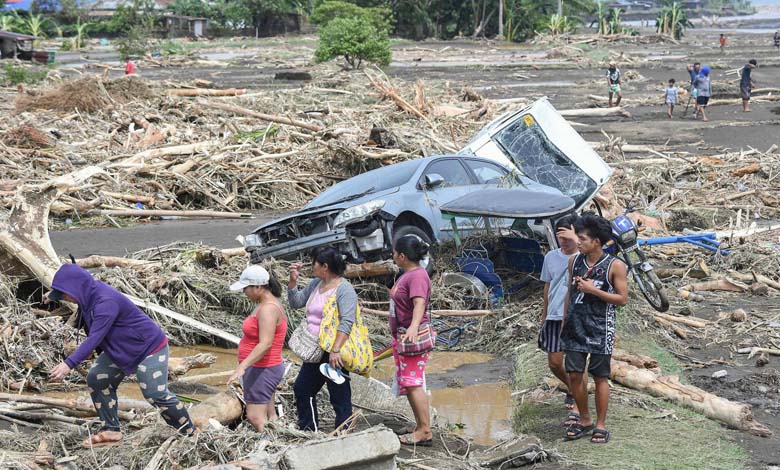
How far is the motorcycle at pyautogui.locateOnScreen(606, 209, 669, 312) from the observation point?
11031mm

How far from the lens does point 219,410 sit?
738 centimetres

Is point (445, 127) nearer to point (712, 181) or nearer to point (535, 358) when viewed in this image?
point (712, 181)

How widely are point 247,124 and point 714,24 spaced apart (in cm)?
11649

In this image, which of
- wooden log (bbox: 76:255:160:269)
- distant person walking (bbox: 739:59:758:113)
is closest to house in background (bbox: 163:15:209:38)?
distant person walking (bbox: 739:59:758:113)

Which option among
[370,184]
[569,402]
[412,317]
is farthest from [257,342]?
[370,184]

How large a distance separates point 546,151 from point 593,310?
289 inches

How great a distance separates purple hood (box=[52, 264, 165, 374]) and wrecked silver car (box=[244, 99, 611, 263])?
5.18 meters

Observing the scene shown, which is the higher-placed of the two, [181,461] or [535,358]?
[181,461]

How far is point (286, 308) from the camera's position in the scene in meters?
11.2

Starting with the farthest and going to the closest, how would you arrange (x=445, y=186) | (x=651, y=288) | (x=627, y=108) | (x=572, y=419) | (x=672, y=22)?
(x=672, y=22) < (x=627, y=108) < (x=445, y=186) < (x=651, y=288) < (x=572, y=419)

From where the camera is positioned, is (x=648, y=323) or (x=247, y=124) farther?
(x=247, y=124)

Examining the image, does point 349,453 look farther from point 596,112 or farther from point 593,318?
point 596,112

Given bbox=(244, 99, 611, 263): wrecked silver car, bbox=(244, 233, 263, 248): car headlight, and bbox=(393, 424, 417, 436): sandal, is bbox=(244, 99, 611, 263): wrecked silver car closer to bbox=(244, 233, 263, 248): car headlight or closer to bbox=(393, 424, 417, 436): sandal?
bbox=(244, 233, 263, 248): car headlight

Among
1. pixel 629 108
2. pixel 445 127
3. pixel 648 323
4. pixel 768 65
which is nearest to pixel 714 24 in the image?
pixel 768 65
